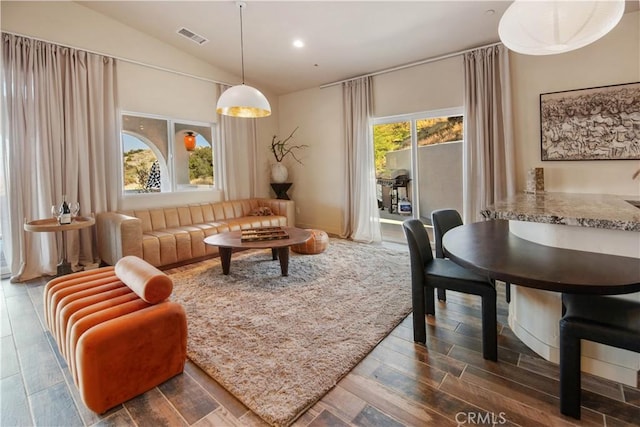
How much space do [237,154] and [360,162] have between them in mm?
2264

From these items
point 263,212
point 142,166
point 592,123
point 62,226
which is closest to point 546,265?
point 592,123

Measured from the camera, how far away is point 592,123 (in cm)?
350

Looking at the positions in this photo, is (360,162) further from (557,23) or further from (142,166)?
(557,23)

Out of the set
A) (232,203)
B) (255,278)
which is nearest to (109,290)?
(255,278)

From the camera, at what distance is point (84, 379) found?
153cm

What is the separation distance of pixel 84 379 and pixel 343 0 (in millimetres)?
3961

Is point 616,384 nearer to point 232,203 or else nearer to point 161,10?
point 232,203

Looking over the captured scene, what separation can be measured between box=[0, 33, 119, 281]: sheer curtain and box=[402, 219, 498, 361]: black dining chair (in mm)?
4070

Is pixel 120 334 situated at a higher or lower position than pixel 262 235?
lower

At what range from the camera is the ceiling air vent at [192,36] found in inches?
168

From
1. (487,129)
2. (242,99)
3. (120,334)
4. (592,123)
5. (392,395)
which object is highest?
(242,99)

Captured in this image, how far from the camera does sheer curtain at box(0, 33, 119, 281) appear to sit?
3.46 meters

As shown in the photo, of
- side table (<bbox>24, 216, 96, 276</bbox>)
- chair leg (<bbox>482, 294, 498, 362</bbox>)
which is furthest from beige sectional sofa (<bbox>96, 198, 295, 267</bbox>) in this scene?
chair leg (<bbox>482, 294, 498, 362</bbox>)

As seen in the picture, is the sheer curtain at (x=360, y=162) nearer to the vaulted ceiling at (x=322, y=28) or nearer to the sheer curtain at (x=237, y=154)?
the vaulted ceiling at (x=322, y=28)
